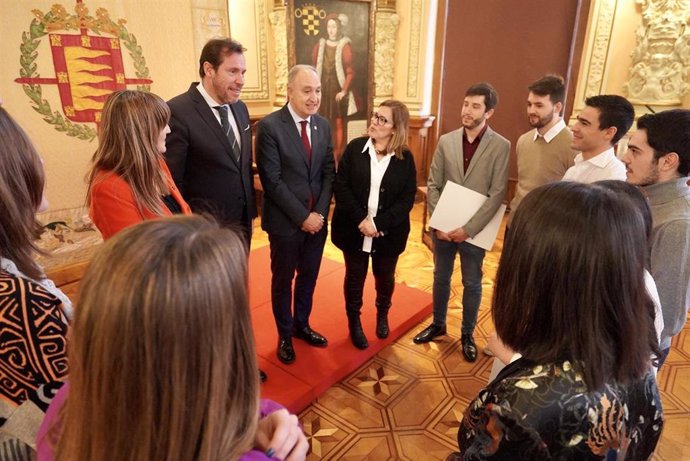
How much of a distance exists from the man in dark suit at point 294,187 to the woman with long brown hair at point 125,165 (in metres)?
0.78

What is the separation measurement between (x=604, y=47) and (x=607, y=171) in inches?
138

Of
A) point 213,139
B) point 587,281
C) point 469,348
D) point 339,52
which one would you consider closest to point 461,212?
point 469,348

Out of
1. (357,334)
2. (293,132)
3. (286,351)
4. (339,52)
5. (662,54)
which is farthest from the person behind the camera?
(339,52)

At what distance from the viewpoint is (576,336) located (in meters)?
0.87

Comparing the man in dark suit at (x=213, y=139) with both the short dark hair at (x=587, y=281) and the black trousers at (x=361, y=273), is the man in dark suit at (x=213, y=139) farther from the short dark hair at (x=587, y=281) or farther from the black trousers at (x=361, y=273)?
the short dark hair at (x=587, y=281)

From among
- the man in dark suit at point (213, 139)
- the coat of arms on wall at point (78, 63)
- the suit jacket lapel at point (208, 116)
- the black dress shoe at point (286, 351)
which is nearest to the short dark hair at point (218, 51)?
the man in dark suit at point (213, 139)

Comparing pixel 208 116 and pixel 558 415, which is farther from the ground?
pixel 208 116

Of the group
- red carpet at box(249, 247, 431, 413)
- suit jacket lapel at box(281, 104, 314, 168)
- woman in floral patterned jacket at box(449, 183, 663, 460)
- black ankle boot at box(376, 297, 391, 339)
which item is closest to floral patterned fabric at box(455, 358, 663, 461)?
woman in floral patterned jacket at box(449, 183, 663, 460)

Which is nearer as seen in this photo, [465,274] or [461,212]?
[461,212]

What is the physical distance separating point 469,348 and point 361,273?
92 centimetres

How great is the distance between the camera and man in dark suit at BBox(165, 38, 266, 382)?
228 cm

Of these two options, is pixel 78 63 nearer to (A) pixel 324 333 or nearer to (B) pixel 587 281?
(A) pixel 324 333

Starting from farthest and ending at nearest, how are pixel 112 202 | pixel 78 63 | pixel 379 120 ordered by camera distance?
pixel 78 63
pixel 379 120
pixel 112 202

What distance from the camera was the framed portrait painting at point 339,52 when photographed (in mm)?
5145
